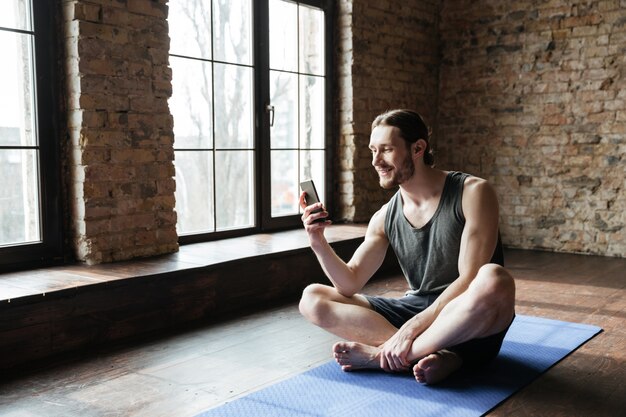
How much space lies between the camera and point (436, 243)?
278 centimetres

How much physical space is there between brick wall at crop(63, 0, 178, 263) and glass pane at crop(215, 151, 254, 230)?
0.65 meters

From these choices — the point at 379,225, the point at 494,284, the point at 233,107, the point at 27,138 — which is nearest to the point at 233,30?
the point at 233,107

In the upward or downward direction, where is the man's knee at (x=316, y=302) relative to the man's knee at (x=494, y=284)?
downward

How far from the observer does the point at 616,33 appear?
19.4ft

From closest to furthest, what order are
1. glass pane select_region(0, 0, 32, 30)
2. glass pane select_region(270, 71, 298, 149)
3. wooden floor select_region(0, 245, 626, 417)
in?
wooden floor select_region(0, 245, 626, 417) < glass pane select_region(0, 0, 32, 30) < glass pane select_region(270, 71, 298, 149)

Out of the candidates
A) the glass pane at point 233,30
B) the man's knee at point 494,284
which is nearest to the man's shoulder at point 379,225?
the man's knee at point 494,284

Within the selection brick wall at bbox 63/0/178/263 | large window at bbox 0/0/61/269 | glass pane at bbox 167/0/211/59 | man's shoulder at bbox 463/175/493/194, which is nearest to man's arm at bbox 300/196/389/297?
man's shoulder at bbox 463/175/493/194

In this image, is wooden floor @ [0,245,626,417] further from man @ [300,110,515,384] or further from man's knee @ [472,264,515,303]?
man's knee @ [472,264,515,303]

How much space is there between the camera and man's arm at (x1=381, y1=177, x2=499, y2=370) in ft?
8.63

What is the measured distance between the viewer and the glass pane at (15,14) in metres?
3.64

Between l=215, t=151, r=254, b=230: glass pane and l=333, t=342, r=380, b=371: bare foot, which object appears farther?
l=215, t=151, r=254, b=230: glass pane

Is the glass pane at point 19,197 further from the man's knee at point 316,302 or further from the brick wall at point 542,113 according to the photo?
the brick wall at point 542,113

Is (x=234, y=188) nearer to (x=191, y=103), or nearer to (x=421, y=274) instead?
(x=191, y=103)

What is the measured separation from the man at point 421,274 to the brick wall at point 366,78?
9.78 feet
